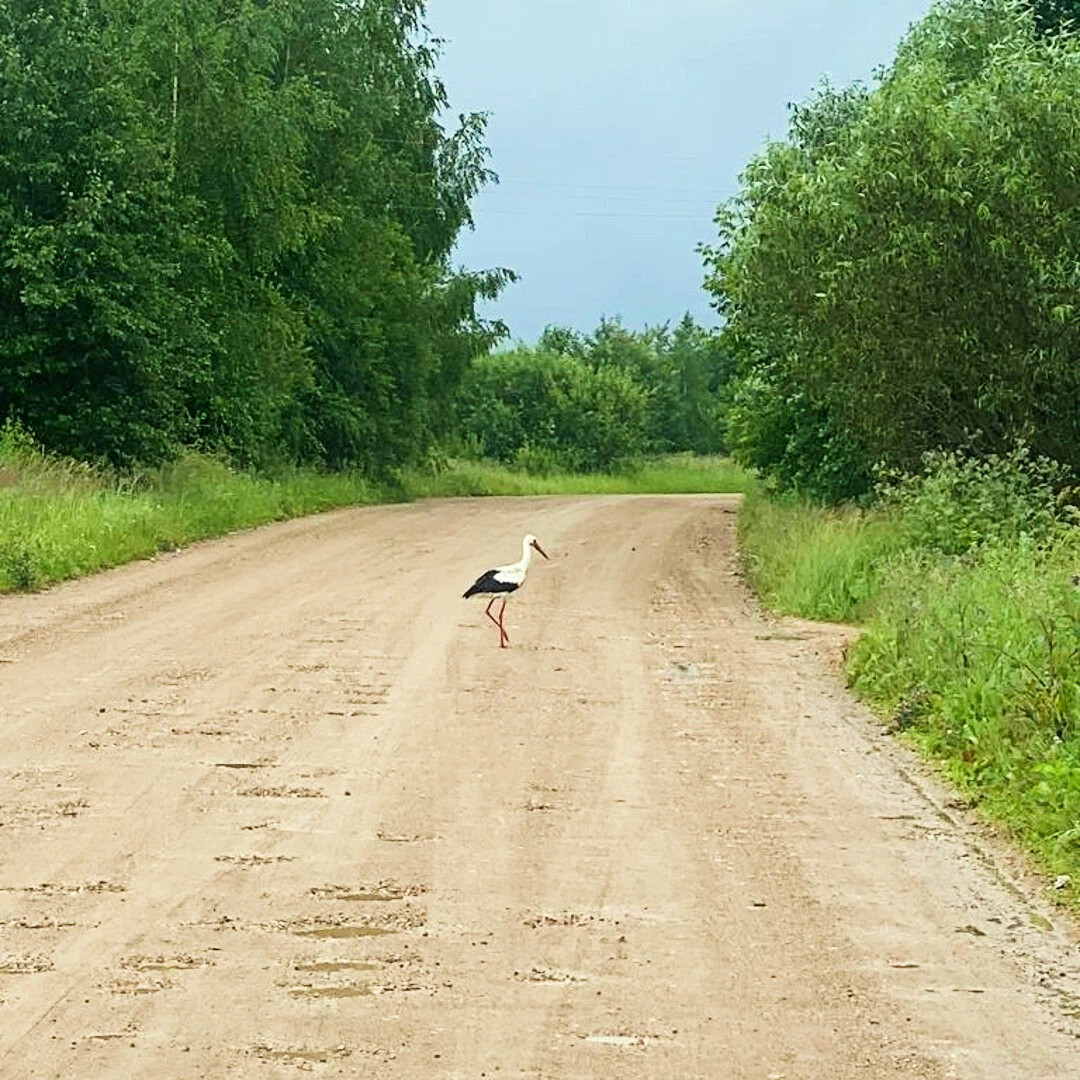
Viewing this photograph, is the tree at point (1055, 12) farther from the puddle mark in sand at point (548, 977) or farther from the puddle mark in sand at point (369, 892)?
the puddle mark in sand at point (548, 977)

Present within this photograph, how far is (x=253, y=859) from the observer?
8.27 meters

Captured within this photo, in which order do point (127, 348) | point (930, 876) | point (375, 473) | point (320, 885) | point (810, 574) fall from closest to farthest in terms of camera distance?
point (320, 885) < point (930, 876) < point (810, 574) < point (127, 348) < point (375, 473)

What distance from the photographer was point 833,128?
2633 centimetres

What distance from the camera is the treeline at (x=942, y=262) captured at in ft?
64.4

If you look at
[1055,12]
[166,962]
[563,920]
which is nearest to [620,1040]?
[563,920]

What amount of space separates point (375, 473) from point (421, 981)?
37806 mm

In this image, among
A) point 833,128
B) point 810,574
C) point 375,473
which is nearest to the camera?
point 810,574

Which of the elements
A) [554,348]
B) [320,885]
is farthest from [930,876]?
[554,348]

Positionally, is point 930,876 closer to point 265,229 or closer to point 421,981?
point 421,981

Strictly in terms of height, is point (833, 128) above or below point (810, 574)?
above

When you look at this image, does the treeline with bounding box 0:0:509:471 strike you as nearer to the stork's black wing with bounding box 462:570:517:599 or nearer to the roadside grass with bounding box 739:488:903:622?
the roadside grass with bounding box 739:488:903:622

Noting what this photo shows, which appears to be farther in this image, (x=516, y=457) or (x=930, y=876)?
(x=516, y=457)

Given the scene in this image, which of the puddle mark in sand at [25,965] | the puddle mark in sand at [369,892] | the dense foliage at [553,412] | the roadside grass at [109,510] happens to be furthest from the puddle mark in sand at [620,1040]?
the dense foliage at [553,412]

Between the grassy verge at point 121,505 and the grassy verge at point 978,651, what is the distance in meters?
7.90
